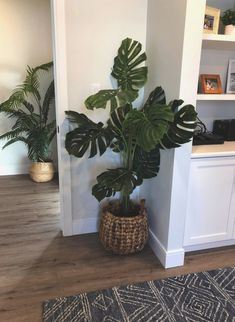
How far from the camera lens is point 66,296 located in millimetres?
1917

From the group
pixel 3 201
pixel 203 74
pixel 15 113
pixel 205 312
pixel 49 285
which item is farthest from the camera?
pixel 15 113

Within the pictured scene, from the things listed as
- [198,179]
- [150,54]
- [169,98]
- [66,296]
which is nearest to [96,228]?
[66,296]

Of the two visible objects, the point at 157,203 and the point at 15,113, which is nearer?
the point at 157,203

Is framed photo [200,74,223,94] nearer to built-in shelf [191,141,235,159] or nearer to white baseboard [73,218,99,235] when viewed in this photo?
built-in shelf [191,141,235,159]

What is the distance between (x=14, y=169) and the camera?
4.22 m

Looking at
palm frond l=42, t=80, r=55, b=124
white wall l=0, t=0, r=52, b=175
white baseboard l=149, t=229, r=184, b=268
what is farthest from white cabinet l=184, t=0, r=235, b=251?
white wall l=0, t=0, r=52, b=175

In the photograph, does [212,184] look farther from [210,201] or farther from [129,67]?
[129,67]

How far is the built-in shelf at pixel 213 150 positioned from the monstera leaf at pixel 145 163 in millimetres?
291

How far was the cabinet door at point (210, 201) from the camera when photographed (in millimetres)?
2162

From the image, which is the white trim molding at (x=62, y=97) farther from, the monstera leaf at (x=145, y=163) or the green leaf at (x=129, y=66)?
the monstera leaf at (x=145, y=163)

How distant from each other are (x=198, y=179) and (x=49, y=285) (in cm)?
130

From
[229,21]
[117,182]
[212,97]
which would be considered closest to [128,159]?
[117,182]

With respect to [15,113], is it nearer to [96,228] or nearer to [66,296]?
[96,228]

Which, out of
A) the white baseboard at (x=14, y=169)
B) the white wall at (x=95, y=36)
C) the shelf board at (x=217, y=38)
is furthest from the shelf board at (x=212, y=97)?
the white baseboard at (x=14, y=169)
